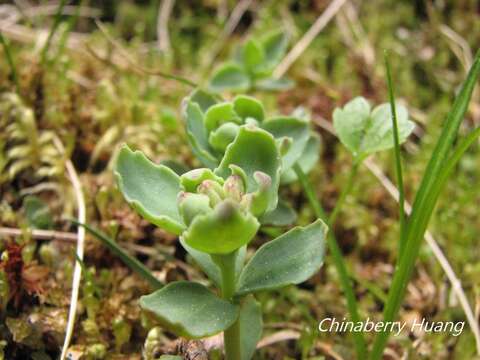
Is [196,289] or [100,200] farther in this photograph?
[100,200]

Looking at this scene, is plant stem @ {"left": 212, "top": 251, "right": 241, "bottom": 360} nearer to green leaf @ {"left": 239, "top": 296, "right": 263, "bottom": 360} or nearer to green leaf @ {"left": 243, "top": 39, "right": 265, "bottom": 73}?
green leaf @ {"left": 239, "top": 296, "right": 263, "bottom": 360}

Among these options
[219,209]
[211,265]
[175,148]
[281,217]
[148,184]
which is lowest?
[175,148]

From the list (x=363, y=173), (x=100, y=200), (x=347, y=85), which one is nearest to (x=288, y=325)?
(x=100, y=200)

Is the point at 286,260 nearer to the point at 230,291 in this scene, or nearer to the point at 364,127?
the point at 230,291

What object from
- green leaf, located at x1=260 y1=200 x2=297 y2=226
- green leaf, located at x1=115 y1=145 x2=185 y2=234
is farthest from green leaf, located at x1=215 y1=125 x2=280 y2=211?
green leaf, located at x1=260 y1=200 x2=297 y2=226

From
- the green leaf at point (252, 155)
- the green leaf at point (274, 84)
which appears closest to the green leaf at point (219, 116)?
the green leaf at point (252, 155)

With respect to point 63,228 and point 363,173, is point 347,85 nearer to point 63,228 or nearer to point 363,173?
point 363,173

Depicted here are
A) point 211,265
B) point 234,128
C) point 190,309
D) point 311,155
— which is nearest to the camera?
point 190,309

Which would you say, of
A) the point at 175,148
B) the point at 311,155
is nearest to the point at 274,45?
the point at 175,148
